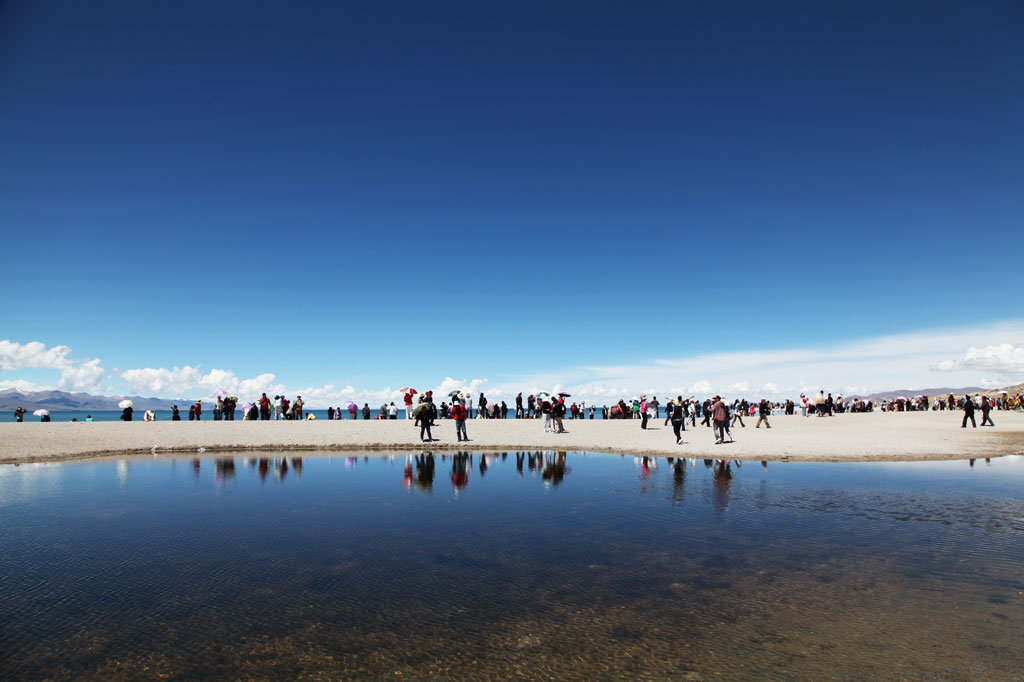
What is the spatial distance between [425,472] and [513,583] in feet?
40.4

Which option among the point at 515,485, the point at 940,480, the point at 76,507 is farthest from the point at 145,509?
the point at 940,480

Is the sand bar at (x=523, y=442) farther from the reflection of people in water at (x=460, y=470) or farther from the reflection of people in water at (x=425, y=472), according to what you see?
the reflection of people in water at (x=425, y=472)

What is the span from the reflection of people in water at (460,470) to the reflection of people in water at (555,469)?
3.02 m

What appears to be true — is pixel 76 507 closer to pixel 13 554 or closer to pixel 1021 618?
pixel 13 554

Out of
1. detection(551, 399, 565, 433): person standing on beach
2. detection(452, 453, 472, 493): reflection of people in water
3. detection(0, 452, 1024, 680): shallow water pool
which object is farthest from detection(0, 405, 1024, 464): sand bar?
detection(0, 452, 1024, 680): shallow water pool

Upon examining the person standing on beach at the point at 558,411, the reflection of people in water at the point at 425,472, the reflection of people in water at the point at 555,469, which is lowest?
the reflection of people in water at the point at 555,469

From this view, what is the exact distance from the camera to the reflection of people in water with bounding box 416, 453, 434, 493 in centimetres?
1695

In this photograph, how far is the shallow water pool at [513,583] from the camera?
5.91m

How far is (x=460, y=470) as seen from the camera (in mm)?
20844

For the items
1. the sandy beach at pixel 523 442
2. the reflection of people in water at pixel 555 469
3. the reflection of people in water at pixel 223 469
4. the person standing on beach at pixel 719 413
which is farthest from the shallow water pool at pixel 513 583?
the person standing on beach at pixel 719 413

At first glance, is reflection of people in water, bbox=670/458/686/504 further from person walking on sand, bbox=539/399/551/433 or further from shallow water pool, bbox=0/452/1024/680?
person walking on sand, bbox=539/399/551/433

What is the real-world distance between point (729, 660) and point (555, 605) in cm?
246

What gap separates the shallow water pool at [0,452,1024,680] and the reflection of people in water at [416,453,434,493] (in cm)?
72

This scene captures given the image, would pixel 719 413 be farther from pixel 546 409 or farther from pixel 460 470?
pixel 460 470
